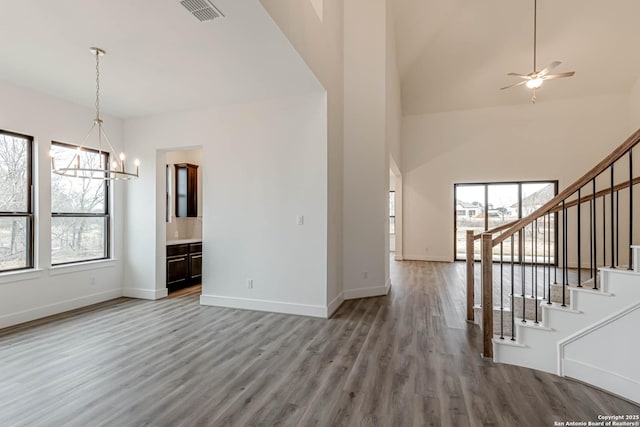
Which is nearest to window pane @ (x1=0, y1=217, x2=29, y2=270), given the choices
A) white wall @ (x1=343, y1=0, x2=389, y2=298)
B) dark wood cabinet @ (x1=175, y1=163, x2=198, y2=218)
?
dark wood cabinet @ (x1=175, y1=163, x2=198, y2=218)

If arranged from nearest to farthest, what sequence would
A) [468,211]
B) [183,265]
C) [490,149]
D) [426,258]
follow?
[183,265], [490,149], [468,211], [426,258]

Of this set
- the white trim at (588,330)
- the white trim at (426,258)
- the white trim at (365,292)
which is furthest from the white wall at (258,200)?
the white trim at (426,258)

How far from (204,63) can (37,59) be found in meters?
1.70

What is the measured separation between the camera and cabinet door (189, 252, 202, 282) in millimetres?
5872

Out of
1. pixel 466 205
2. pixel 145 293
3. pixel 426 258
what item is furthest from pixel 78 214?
pixel 466 205

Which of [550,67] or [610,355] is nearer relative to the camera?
[610,355]

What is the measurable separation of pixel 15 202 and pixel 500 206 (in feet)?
32.8

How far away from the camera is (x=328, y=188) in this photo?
4180mm

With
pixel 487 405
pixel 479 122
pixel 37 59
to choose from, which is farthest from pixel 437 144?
pixel 37 59

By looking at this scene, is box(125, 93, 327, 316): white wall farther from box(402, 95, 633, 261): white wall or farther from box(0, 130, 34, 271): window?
box(402, 95, 633, 261): white wall

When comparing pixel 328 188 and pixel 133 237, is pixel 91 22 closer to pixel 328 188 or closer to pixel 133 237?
pixel 328 188

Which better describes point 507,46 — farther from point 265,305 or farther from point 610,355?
point 265,305

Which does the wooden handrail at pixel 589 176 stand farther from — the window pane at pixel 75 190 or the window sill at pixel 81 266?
the window sill at pixel 81 266

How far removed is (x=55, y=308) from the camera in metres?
4.22
